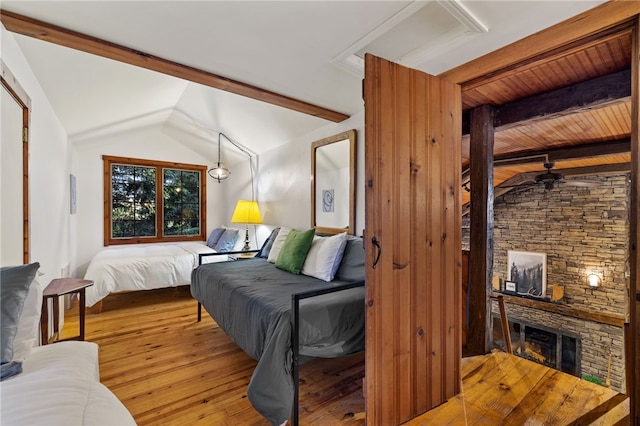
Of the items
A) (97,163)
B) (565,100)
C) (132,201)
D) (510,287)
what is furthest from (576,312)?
(97,163)

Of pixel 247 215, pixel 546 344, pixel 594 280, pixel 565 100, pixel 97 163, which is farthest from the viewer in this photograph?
pixel 546 344

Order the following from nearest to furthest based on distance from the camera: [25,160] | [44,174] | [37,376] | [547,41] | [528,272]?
[37,376] → [547,41] → [25,160] → [44,174] → [528,272]

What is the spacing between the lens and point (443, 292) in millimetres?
1835

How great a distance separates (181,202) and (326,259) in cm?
435

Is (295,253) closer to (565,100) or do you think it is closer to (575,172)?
(565,100)

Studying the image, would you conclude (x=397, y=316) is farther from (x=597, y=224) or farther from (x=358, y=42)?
(x=597, y=224)

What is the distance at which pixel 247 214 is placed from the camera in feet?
14.3

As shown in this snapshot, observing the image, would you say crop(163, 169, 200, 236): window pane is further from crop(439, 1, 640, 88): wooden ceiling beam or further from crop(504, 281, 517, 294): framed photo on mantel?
crop(504, 281, 517, 294): framed photo on mantel

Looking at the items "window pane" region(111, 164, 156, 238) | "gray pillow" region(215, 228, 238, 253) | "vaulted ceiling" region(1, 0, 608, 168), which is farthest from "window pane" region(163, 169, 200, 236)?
"vaulted ceiling" region(1, 0, 608, 168)

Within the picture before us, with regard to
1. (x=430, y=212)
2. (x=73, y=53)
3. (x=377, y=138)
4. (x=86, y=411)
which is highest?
(x=73, y=53)

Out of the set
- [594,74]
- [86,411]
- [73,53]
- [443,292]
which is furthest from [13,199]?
[594,74]

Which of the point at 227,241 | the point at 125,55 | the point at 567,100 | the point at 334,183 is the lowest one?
the point at 227,241

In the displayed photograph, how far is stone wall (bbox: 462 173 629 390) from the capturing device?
4.96 meters

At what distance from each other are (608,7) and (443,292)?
165cm
